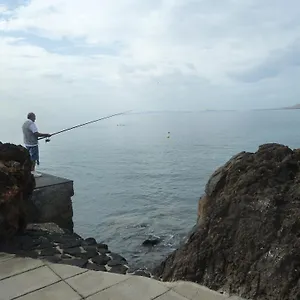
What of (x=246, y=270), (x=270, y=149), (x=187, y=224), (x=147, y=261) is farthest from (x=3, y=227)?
(x=187, y=224)

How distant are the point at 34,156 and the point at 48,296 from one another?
630cm

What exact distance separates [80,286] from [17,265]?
0.99 m

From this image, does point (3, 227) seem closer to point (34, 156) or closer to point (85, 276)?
point (85, 276)

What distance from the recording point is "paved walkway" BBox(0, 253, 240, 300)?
323 cm

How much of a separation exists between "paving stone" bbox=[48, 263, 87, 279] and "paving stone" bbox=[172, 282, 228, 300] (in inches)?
45.7

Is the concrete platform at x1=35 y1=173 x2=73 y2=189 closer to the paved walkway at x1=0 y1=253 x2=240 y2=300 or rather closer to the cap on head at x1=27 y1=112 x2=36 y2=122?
the cap on head at x1=27 y1=112 x2=36 y2=122

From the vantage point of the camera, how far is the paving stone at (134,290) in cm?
322

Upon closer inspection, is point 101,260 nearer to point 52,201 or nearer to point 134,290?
point 134,290

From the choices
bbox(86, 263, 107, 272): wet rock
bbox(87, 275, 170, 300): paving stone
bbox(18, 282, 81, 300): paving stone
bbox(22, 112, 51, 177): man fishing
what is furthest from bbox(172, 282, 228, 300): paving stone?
bbox(22, 112, 51, 177): man fishing

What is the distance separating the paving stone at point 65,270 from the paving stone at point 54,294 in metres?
0.27

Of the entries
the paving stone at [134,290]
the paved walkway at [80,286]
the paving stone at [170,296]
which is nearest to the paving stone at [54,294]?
the paved walkway at [80,286]

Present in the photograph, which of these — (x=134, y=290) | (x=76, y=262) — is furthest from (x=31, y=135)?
(x=134, y=290)

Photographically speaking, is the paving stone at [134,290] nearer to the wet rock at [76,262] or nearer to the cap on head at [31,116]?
the wet rock at [76,262]

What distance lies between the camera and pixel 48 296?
10.8 ft
